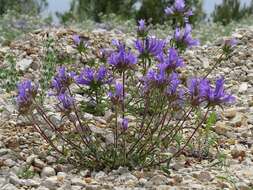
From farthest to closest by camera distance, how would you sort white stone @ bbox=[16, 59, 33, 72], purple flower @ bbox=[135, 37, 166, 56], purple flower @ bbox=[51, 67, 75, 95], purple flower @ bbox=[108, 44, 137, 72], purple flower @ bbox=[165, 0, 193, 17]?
white stone @ bbox=[16, 59, 33, 72] < purple flower @ bbox=[165, 0, 193, 17] < purple flower @ bbox=[135, 37, 166, 56] < purple flower @ bbox=[51, 67, 75, 95] < purple flower @ bbox=[108, 44, 137, 72]

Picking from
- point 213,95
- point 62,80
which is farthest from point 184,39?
point 62,80

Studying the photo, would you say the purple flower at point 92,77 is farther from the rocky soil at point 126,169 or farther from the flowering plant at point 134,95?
the rocky soil at point 126,169

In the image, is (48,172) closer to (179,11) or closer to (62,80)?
(62,80)

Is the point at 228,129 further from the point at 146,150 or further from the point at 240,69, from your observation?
the point at 240,69

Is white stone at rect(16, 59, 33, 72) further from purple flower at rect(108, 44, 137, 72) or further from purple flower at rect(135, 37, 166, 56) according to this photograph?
purple flower at rect(108, 44, 137, 72)

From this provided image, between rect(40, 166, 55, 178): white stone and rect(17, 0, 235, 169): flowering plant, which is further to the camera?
rect(40, 166, 55, 178): white stone

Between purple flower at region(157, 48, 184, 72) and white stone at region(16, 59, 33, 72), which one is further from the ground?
purple flower at region(157, 48, 184, 72)

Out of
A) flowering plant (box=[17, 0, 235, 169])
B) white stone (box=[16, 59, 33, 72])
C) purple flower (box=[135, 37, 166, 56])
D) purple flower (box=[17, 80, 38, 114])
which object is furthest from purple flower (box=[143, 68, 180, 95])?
white stone (box=[16, 59, 33, 72])

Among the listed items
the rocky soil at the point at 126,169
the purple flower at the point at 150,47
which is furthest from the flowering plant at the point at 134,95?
the rocky soil at the point at 126,169

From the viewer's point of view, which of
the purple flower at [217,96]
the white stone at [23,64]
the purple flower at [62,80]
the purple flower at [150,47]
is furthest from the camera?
the white stone at [23,64]

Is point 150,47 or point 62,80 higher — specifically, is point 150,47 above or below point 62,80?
above

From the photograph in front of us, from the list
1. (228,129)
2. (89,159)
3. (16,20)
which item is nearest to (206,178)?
(89,159)

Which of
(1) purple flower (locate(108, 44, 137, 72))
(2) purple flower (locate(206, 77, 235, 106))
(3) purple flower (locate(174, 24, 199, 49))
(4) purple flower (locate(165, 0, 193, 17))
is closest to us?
(2) purple flower (locate(206, 77, 235, 106))
